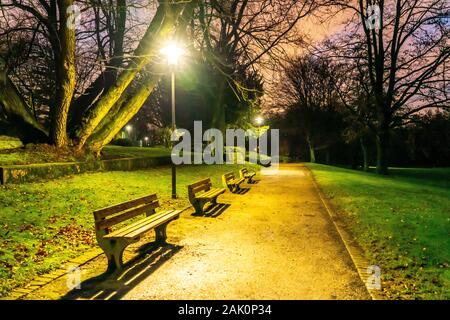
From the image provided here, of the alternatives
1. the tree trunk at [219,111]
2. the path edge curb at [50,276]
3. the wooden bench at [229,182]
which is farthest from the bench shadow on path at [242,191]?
the tree trunk at [219,111]

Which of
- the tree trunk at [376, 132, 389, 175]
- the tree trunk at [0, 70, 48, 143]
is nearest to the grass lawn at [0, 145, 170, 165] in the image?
the tree trunk at [0, 70, 48, 143]

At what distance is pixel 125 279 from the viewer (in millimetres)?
4805

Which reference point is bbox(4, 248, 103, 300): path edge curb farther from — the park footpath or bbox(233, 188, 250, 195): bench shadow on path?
bbox(233, 188, 250, 195): bench shadow on path

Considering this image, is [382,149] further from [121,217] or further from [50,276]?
[50,276]

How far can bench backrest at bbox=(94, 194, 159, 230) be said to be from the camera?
5094 millimetres

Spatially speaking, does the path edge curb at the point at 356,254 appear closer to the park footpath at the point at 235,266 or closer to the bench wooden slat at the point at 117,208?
the park footpath at the point at 235,266

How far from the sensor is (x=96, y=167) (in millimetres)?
13422

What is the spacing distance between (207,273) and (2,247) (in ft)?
10.7

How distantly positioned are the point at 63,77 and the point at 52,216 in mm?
6577

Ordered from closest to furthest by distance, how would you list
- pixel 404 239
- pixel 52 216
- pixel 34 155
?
pixel 404 239
pixel 52 216
pixel 34 155

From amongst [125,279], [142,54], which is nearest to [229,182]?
[142,54]

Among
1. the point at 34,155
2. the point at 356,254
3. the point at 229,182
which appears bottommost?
the point at 356,254
